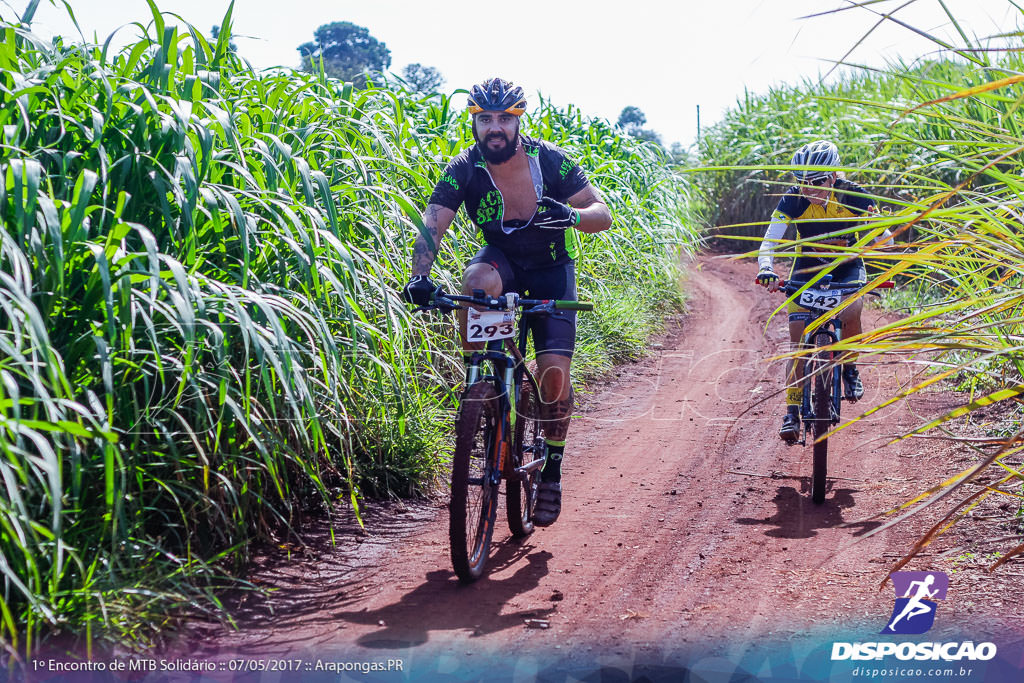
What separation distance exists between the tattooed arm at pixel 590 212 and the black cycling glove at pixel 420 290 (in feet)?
2.26

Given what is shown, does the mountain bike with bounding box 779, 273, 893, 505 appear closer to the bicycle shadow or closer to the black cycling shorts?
the bicycle shadow

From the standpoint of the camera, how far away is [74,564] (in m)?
2.75

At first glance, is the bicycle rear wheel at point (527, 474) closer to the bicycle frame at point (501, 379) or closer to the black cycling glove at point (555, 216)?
the bicycle frame at point (501, 379)

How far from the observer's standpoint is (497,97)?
153 inches

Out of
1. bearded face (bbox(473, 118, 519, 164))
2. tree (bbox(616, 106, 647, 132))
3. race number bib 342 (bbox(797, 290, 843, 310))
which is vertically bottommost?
race number bib 342 (bbox(797, 290, 843, 310))

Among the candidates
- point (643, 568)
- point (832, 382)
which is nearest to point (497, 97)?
point (643, 568)

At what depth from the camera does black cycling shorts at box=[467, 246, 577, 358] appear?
13.1 feet

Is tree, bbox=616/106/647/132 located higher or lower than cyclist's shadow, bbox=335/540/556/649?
higher

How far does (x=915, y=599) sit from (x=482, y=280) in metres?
1.97

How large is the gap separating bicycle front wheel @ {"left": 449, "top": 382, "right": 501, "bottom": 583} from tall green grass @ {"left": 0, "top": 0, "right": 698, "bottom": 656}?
440mm

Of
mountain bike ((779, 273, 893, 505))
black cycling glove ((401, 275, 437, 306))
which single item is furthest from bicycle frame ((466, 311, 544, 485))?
mountain bike ((779, 273, 893, 505))

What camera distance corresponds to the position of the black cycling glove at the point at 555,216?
346 cm

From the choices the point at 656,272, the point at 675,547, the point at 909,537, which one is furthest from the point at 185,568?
the point at 656,272

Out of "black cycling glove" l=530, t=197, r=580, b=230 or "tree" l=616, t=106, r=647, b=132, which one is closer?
"black cycling glove" l=530, t=197, r=580, b=230
